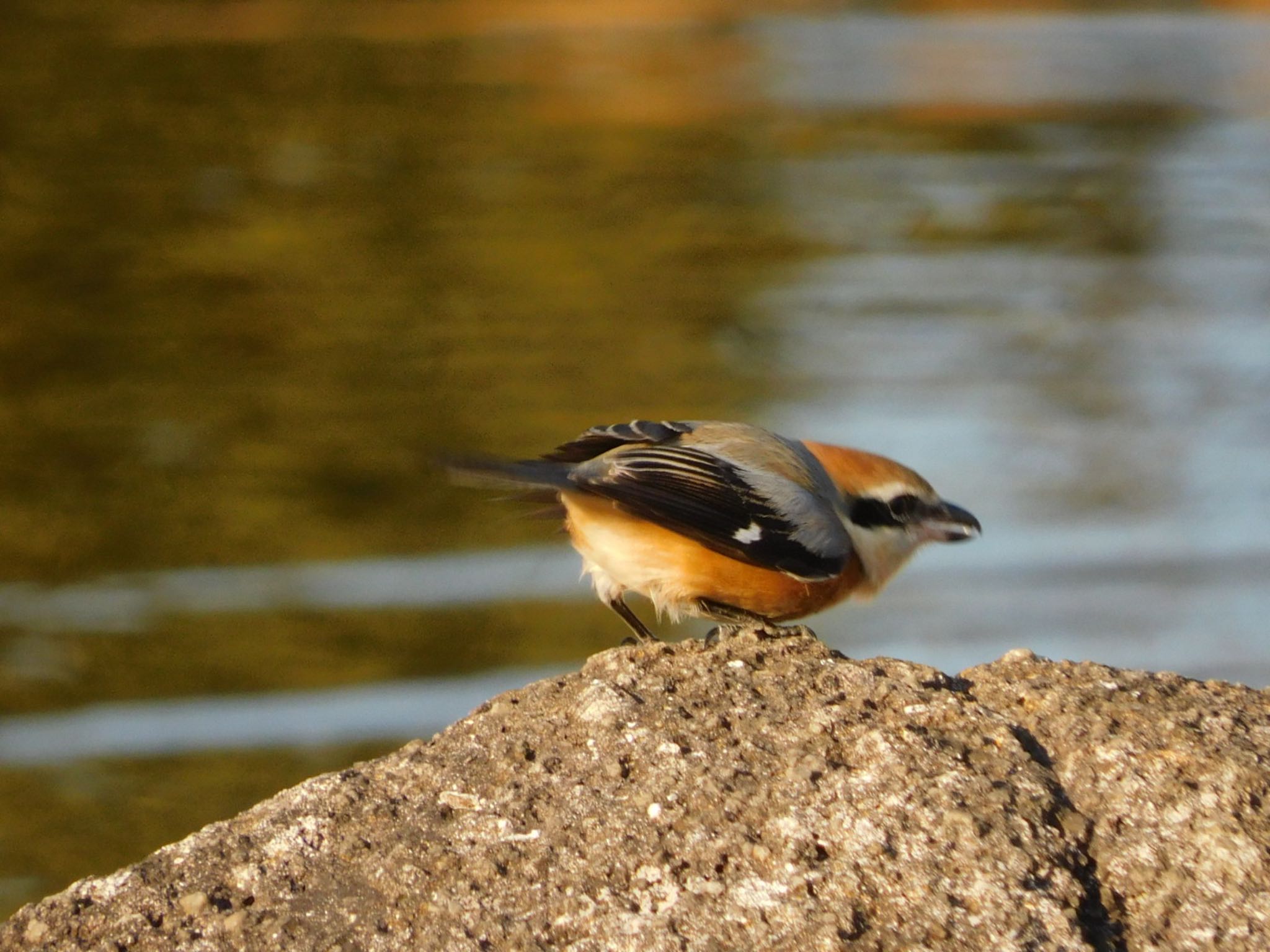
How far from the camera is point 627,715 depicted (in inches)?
140

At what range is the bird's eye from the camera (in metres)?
5.43

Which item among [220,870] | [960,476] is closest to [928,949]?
[220,870]

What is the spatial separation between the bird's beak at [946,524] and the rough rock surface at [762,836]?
1.89 metres

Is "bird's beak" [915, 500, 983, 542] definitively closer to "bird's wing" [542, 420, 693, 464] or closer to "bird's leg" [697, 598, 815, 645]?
"bird's leg" [697, 598, 815, 645]

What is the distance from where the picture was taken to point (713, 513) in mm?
4980

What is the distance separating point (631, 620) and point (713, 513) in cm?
45

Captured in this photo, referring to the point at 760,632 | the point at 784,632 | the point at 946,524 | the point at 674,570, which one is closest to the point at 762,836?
the point at 760,632

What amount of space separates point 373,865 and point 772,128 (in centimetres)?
1808

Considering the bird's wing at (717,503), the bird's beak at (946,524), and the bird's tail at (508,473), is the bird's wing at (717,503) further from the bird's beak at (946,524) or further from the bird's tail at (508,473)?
the bird's beak at (946,524)

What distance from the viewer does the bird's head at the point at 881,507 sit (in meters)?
5.41

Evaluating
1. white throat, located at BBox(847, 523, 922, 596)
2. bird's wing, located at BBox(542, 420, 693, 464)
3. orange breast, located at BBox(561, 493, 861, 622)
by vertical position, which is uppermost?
bird's wing, located at BBox(542, 420, 693, 464)

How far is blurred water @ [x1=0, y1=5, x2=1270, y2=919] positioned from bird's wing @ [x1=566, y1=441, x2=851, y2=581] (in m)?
3.90

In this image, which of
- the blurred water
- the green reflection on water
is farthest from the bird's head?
the blurred water

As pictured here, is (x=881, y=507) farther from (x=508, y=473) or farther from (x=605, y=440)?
(x=508, y=473)
